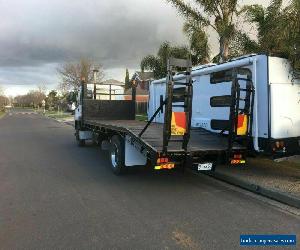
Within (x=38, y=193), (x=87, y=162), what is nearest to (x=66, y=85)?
(x=87, y=162)

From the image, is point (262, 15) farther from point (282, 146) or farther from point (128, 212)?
point (128, 212)

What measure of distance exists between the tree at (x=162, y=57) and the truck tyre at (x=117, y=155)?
1288 cm

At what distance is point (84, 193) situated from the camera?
8.44 metres

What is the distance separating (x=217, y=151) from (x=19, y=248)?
14.8 feet

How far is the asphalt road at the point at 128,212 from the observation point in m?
5.63

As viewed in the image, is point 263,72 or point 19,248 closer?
point 19,248

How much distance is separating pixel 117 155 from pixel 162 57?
51.2 ft

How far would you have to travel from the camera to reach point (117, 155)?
405 inches

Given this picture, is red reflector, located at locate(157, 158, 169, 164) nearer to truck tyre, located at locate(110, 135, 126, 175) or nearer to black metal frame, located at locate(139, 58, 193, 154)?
black metal frame, located at locate(139, 58, 193, 154)

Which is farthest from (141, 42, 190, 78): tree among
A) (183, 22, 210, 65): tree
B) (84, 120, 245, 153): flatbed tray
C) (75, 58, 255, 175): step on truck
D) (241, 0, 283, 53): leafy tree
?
(84, 120, 245, 153): flatbed tray

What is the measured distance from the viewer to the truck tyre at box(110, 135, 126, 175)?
33.1 ft

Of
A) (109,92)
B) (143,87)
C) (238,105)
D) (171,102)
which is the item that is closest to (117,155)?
(171,102)

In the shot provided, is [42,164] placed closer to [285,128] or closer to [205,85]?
[205,85]

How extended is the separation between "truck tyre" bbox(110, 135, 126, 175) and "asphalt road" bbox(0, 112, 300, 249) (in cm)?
20
